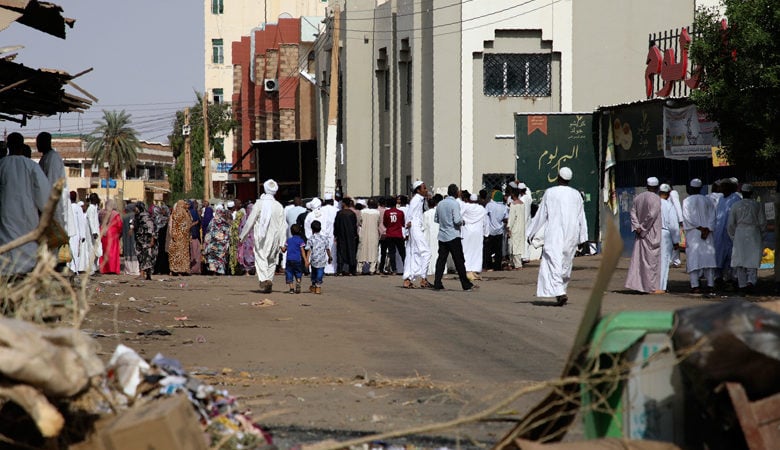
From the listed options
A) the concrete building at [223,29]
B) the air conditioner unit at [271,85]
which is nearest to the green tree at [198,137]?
the concrete building at [223,29]

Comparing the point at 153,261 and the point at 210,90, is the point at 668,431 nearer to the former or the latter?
the point at 153,261

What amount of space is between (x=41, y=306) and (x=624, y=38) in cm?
2826

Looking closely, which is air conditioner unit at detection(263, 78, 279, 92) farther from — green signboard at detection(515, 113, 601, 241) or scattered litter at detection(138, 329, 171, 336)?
scattered litter at detection(138, 329, 171, 336)

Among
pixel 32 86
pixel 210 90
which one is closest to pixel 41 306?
pixel 32 86

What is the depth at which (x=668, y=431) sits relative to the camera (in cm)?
525

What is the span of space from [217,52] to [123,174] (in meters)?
16.1

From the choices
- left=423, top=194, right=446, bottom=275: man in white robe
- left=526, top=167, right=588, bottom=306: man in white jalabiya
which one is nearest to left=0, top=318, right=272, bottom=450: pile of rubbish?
left=526, top=167, right=588, bottom=306: man in white jalabiya

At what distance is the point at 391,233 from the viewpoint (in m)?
26.4

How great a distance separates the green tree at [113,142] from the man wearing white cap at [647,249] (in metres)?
74.2

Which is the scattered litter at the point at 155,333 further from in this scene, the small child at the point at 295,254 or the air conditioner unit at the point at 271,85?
the air conditioner unit at the point at 271,85

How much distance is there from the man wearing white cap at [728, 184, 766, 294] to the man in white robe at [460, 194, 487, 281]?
5.92 metres

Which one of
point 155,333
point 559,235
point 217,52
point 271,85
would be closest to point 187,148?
point 271,85

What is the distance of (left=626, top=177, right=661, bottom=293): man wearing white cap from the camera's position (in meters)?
18.5

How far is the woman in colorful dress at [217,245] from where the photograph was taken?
90.1 ft
